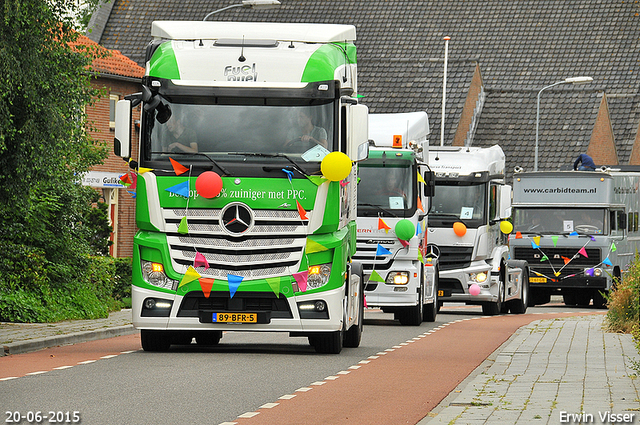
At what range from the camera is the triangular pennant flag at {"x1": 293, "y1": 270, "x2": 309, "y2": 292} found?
14.9 metres

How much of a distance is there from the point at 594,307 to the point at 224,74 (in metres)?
24.6

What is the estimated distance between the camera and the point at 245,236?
14.8 metres

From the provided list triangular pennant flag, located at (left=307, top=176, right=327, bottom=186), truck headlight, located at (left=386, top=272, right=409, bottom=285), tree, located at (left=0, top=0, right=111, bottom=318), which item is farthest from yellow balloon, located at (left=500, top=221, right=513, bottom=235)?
triangular pennant flag, located at (left=307, top=176, right=327, bottom=186)

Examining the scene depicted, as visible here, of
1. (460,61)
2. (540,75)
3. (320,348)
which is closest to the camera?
(320,348)

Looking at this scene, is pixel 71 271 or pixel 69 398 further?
pixel 71 271

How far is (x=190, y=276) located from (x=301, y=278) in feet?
4.44

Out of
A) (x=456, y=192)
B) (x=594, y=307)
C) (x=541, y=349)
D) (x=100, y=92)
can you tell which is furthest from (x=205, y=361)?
(x=594, y=307)

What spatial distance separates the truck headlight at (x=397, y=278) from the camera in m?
22.8

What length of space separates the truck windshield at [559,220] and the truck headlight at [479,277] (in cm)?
658

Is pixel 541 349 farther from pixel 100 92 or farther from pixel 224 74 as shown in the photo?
pixel 100 92

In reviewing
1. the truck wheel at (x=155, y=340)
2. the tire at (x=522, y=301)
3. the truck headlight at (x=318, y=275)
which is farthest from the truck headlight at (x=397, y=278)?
the tire at (x=522, y=301)

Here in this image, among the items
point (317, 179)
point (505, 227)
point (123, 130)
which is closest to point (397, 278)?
point (505, 227)

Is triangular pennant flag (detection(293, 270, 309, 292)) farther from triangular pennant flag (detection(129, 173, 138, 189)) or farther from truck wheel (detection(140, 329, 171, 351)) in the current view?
triangular pennant flag (detection(129, 173, 138, 189))

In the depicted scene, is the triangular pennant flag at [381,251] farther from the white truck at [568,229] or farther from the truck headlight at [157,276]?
the white truck at [568,229]
